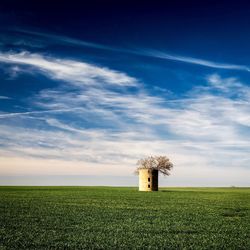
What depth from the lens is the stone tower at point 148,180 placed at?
82000 millimetres

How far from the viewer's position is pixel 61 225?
19.7 meters

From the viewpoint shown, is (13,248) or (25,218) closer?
(13,248)

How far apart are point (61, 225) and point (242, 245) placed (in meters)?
8.59

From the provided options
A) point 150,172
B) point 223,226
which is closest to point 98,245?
point 223,226

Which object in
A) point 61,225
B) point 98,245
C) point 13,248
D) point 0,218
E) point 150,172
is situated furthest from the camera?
point 150,172

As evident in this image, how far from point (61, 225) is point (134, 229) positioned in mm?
3589

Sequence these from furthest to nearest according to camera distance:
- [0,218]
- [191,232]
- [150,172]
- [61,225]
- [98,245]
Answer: [150,172] → [0,218] → [61,225] → [191,232] → [98,245]

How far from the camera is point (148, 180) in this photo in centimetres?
8238

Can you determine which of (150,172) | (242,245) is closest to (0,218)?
(242,245)

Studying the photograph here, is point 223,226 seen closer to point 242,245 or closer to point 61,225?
point 242,245

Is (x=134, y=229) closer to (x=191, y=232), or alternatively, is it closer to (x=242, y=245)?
(x=191, y=232)

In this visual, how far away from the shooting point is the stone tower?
269 ft

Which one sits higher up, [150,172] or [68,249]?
[150,172]

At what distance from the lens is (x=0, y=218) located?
22.4m
